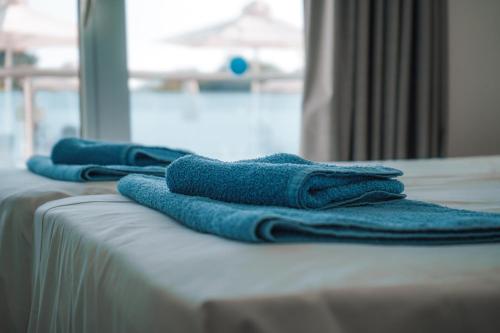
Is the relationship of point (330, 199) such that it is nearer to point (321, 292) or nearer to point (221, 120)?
point (321, 292)

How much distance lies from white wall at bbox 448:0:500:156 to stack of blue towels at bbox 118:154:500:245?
265cm

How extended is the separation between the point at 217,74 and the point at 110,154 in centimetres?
166

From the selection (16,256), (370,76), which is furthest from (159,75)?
(16,256)

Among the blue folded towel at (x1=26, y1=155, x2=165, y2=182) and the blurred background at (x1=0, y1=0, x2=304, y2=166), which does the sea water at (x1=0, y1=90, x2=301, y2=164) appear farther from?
the blue folded towel at (x1=26, y1=155, x2=165, y2=182)

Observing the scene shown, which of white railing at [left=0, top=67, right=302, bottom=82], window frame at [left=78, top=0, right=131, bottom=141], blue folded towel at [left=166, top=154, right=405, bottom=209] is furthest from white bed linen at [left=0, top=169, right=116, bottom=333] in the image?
Result: white railing at [left=0, top=67, right=302, bottom=82]

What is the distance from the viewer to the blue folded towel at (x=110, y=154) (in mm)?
1707

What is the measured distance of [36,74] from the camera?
9.70 ft

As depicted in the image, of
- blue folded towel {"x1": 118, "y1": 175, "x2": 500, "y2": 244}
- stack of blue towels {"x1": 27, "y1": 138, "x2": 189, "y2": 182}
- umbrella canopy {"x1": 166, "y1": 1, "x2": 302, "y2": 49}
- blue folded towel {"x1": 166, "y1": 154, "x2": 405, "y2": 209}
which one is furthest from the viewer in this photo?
umbrella canopy {"x1": 166, "y1": 1, "x2": 302, "y2": 49}

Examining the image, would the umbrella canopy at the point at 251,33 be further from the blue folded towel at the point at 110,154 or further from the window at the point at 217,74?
the blue folded towel at the point at 110,154

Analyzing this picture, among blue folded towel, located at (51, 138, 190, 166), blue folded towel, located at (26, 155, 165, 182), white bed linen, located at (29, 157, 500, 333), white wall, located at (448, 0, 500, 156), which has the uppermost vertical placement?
white wall, located at (448, 0, 500, 156)

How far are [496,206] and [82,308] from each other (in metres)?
0.68

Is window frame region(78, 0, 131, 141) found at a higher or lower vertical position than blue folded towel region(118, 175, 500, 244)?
higher

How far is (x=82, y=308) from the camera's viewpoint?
0.83m

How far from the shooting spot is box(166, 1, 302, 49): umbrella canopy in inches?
128
